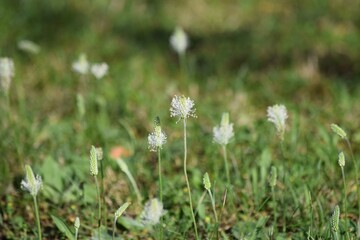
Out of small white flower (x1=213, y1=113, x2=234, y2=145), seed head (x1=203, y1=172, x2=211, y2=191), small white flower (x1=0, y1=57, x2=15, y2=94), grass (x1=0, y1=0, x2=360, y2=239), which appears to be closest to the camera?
seed head (x1=203, y1=172, x2=211, y2=191)

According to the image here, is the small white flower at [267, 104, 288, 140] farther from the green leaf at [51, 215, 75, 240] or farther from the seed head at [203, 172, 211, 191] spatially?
the green leaf at [51, 215, 75, 240]

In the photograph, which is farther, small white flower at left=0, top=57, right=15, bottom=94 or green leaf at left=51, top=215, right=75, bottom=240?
small white flower at left=0, top=57, right=15, bottom=94

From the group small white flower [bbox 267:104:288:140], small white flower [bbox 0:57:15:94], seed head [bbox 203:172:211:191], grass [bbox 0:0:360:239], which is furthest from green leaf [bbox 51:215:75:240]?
small white flower [bbox 267:104:288:140]

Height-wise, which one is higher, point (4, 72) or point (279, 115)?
point (4, 72)

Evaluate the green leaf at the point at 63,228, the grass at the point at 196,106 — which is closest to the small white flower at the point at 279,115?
the grass at the point at 196,106

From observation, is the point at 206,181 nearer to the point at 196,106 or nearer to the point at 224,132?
the point at 224,132

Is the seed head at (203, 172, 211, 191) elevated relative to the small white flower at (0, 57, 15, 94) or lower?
lower

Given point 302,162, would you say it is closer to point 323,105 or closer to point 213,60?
point 323,105

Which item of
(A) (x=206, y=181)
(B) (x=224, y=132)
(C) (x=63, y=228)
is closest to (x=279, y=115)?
(B) (x=224, y=132)

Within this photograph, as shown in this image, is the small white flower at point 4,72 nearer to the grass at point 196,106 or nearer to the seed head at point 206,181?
the grass at point 196,106
